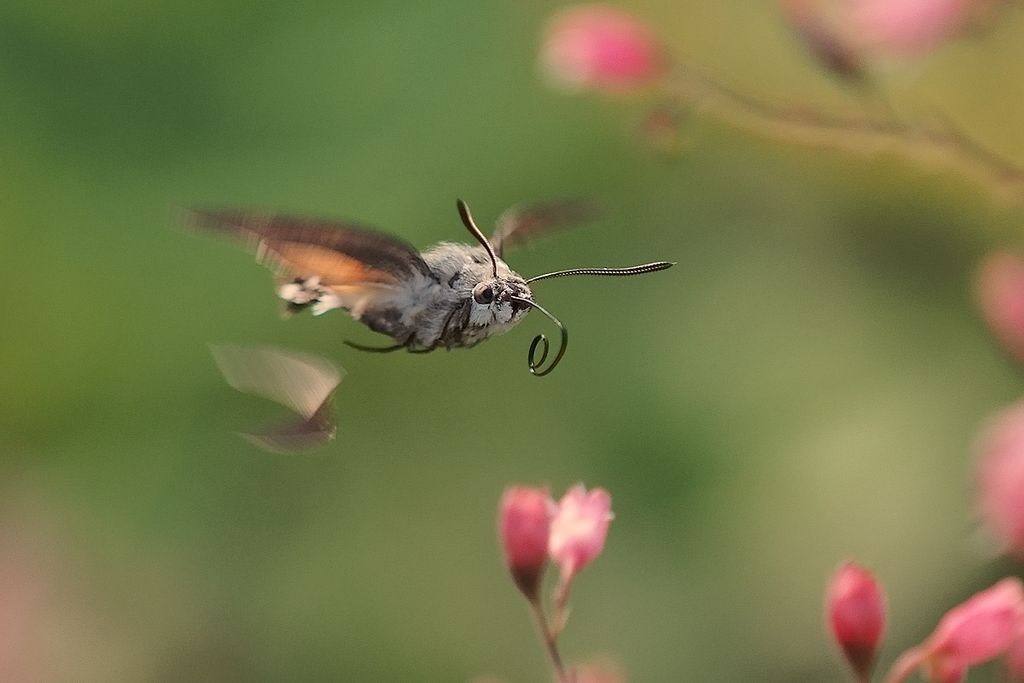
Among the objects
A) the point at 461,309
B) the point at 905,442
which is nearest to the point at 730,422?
the point at 905,442

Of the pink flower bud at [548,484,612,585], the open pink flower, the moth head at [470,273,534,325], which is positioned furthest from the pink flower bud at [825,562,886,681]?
the moth head at [470,273,534,325]

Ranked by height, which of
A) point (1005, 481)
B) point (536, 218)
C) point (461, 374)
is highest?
point (461, 374)

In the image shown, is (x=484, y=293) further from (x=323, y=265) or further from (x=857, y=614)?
(x=857, y=614)

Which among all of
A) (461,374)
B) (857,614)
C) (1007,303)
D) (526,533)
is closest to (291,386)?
(526,533)

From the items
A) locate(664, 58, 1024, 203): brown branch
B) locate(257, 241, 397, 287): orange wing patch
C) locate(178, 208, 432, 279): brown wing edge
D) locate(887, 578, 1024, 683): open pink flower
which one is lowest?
locate(887, 578, 1024, 683): open pink flower

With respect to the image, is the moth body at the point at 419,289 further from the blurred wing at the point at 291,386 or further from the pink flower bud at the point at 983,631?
the pink flower bud at the point at 983,631

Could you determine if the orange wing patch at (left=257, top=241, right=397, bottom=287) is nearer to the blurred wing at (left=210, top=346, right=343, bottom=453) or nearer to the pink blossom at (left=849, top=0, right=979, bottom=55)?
the blurred wing at (left=210, top=346, right=343, bottom=453)
